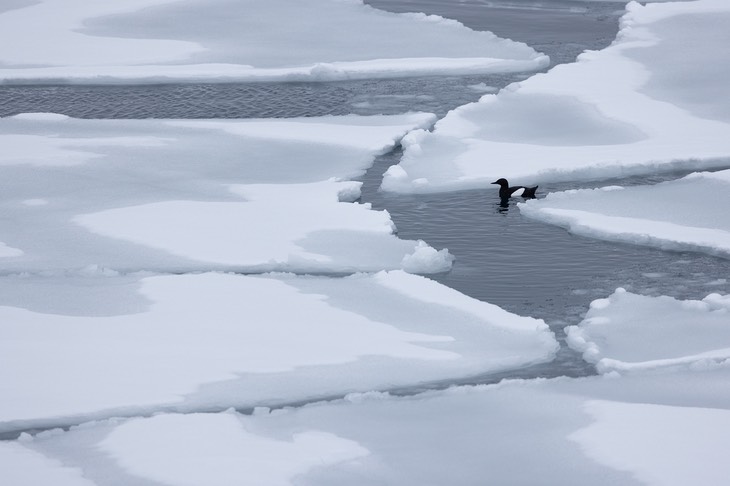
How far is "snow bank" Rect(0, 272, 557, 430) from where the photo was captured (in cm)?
605

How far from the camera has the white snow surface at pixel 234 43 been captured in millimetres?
13625

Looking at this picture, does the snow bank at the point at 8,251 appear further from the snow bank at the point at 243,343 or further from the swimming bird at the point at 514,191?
the swimming bird at the point at 514,191

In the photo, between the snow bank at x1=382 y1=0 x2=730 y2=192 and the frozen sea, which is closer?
the frozen sea

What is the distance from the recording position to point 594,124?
11359 mm

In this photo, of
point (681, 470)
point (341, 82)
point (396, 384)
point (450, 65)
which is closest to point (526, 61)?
point (450, 65)

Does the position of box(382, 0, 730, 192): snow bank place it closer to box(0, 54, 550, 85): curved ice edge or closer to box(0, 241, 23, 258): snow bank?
box(0, 54, 550, 85): curved ice edge

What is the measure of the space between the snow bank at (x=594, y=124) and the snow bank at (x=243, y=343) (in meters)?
2.74

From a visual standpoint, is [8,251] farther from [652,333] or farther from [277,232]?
[652,333]

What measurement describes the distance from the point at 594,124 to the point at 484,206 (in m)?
2.25

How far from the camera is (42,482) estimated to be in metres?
5.12

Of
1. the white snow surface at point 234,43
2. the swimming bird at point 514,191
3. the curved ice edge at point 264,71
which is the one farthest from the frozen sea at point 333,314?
the white snow surface at point 234,43

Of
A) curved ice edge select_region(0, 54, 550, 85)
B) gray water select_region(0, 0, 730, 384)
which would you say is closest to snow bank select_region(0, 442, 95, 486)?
gray water select_region(0, 0, 730, 384)

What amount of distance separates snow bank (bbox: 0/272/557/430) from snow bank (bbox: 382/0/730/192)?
274 cm

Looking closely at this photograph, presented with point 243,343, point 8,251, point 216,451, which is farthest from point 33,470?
point 8,251
